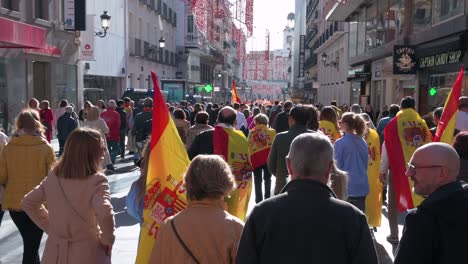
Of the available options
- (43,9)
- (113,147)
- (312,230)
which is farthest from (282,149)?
(43,9)

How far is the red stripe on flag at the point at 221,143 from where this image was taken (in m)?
6.97

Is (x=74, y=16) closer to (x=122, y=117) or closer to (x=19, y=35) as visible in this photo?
(x=19, y=35)

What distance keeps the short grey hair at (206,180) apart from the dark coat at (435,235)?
0.97m

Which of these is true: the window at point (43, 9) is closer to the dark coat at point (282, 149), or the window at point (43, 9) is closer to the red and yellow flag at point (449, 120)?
the dark coat at point (282, 149)

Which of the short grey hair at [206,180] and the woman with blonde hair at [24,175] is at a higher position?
the short grey hair at [206,180]

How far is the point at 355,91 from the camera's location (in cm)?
3447

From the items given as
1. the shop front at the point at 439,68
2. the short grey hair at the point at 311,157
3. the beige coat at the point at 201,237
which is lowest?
the beige coat at the point at 201,237

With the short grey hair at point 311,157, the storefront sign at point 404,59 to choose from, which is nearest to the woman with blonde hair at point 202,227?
the short grey hair at point 311,157

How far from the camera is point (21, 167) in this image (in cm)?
559

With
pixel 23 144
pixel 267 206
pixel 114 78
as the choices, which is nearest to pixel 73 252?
pixel 267 206

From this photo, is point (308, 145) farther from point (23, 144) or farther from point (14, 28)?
point (14, 28)

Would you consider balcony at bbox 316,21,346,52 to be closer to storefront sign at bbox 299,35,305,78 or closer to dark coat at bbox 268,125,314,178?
dark coat at bbox 268,125,314,178

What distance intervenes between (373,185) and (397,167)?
1.47 ft

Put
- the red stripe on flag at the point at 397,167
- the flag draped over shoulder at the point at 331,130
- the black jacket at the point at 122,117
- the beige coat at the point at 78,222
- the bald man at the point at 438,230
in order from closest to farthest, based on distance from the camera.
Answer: the bald man at the point at 438,230
the beige coat at the point at 78,222
the red stripe on flag at the point at 397,167
the flag draped over shoulder at the point at 331,130
the black jacket at the point at 122,117
